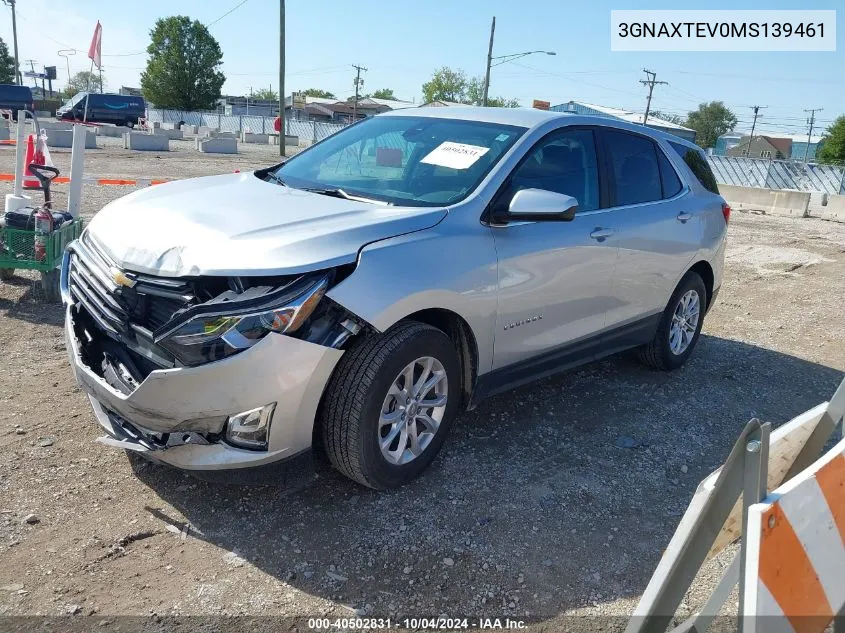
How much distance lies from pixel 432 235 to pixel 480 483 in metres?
1.28

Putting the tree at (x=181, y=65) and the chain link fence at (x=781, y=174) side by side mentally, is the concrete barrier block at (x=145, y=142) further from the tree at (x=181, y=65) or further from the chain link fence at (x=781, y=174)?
the tree at (x=181, y=65)

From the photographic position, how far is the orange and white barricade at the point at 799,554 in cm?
174

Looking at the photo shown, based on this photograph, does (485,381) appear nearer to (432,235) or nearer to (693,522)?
(432,235)

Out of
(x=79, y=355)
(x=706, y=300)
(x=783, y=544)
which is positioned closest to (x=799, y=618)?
(x=783, y=544)

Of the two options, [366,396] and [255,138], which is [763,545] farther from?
[255,138]

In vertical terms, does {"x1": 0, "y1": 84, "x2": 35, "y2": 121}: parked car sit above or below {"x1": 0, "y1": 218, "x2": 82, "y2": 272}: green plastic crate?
above

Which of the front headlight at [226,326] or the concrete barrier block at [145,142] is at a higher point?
the concrete barrier block at [145,142]

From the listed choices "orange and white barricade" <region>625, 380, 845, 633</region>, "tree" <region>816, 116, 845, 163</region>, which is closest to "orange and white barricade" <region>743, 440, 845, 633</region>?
"orange and white barricade" <region>625, 380, 845, 633</region>

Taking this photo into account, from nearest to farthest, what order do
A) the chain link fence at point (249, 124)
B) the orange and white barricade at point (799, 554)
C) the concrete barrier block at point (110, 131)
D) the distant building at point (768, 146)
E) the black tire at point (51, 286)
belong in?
1. the orange and white barricade at point (799, 554)
2. the black tire at point (51, 286)
3. the concrete barrier block at point (110, 131)
4. the chain link fence at point (249, 124)
5. the distant building at point (768, 146)

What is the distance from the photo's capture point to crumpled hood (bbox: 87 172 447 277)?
2865 millimetres

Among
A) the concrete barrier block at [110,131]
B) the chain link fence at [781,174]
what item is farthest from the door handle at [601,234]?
the concrete barrier block at [110,131]

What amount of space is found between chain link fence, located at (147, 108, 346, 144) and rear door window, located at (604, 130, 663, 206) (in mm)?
40266

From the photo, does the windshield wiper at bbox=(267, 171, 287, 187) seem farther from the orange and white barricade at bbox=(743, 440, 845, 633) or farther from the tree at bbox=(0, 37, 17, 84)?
the tree at bbox=(0, 37, 17, 84)

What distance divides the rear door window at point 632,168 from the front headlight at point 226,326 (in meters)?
2.55
